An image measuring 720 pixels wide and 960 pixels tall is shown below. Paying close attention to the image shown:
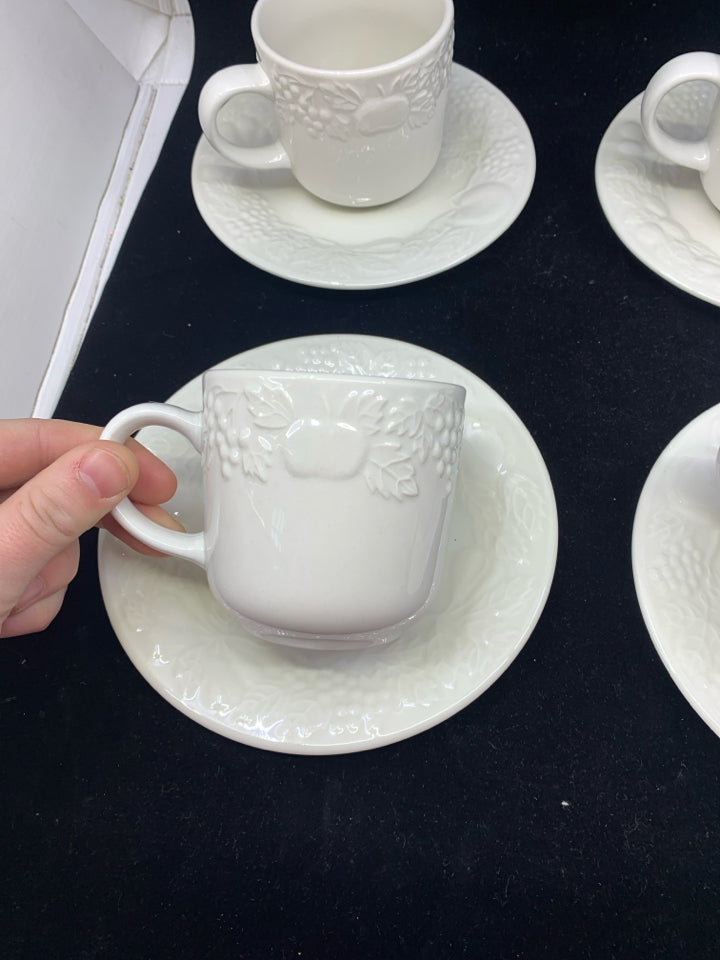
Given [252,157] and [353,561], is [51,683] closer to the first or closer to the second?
[353,561]

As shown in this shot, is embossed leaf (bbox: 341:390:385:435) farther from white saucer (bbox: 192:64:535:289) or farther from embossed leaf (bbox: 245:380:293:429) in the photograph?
white saucer (bbox: 192:64:535:289)

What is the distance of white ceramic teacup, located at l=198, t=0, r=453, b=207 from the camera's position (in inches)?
20.3

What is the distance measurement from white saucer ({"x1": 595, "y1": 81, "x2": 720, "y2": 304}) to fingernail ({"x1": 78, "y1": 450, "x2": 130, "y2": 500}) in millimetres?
410

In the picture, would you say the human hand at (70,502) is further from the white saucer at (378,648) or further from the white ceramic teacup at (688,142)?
the white ceramic teacup at (688,142)

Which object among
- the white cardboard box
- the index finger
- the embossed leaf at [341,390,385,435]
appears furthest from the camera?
the white cardboard box

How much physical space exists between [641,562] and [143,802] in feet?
1.17

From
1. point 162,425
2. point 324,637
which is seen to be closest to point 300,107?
point 162,425

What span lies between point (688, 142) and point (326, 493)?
0.43 m

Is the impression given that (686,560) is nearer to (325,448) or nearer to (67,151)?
(325,448)

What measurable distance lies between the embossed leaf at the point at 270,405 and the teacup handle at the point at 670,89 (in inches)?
15.2

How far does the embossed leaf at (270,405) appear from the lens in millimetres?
382

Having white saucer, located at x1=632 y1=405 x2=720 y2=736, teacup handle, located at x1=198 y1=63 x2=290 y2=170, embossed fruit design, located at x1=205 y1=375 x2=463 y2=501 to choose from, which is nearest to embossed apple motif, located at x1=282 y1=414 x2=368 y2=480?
embossed fruit design, located at x1=205 y1=375 x2=463 y2=501

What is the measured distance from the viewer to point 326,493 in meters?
0.39

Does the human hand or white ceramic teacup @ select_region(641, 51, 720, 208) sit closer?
the human hand
